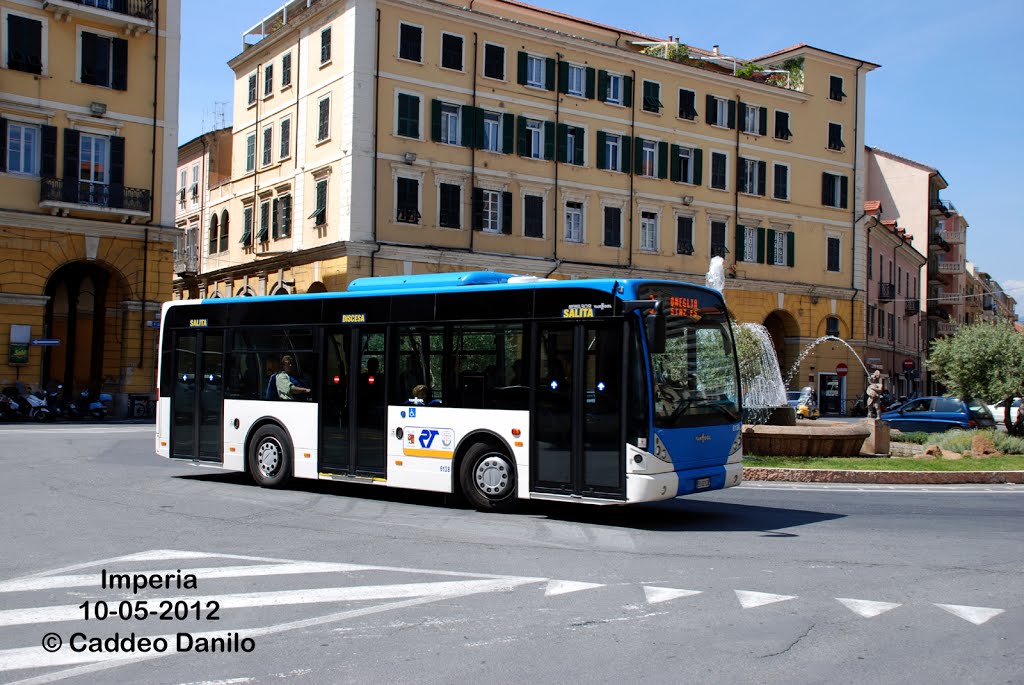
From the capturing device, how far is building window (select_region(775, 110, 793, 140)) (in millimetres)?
50112

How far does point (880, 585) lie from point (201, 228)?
47.3 meters

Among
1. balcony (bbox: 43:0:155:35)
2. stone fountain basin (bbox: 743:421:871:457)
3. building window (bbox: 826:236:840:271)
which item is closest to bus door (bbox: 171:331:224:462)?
stone fountain basin (bbox: 743:421:871:457)

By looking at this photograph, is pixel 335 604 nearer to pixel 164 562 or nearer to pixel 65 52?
pixel 164 562

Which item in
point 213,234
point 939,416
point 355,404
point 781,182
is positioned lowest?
point 939,416

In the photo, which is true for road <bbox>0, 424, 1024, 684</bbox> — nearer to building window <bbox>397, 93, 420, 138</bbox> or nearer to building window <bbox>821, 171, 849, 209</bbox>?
building window <bbox>397, 93, 420, 138</bbox>

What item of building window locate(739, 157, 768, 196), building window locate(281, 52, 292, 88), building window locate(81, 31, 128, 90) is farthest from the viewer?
building window locate(739, 157, 768, 196)

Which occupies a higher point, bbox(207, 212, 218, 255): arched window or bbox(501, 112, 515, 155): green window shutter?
bbox(501, 112, 515, 155): green window shutter

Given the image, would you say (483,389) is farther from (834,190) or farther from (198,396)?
(834,190)

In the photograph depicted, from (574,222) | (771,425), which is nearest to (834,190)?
(574,222)

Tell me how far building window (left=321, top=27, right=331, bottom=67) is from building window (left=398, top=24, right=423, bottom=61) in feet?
9.55

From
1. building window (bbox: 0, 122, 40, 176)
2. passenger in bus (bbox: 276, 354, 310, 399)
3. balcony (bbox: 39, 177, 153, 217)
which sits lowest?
passenger in bus (bbox: 276, 354, 310, 399)

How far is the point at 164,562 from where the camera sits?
8.89 metres

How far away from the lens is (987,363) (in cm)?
2323

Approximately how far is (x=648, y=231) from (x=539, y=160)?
6504 millimetres
